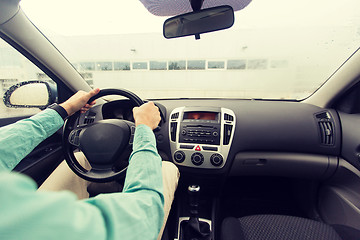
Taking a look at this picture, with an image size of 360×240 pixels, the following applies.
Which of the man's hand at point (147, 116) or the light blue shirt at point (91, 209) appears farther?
the man's hand at point (147, 116)

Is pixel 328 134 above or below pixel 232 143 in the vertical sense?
above

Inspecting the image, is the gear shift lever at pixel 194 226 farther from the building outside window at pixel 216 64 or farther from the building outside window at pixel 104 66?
the building outside window at pixel 104 66

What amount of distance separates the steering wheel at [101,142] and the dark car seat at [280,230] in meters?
0.78

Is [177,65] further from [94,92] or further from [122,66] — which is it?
[94,92]

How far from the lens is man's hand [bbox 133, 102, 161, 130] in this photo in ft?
3.36

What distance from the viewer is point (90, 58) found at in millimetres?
2432

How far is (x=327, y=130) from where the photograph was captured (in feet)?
5.74

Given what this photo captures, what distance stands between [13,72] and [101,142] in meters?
0.92

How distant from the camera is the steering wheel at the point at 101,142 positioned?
1340mm

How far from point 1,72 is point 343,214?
2.90 metres

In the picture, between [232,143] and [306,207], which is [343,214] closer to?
[306,207]

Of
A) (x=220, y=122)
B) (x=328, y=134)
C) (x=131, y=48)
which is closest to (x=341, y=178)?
(x=328, y=134)

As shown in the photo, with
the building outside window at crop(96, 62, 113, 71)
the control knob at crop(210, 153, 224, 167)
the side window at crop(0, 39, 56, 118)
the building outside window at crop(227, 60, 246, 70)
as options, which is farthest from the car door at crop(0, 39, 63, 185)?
the building outside window at crop(227, 60, 246, 70)

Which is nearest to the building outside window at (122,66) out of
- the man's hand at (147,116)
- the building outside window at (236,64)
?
the building outside window at (236,64)
